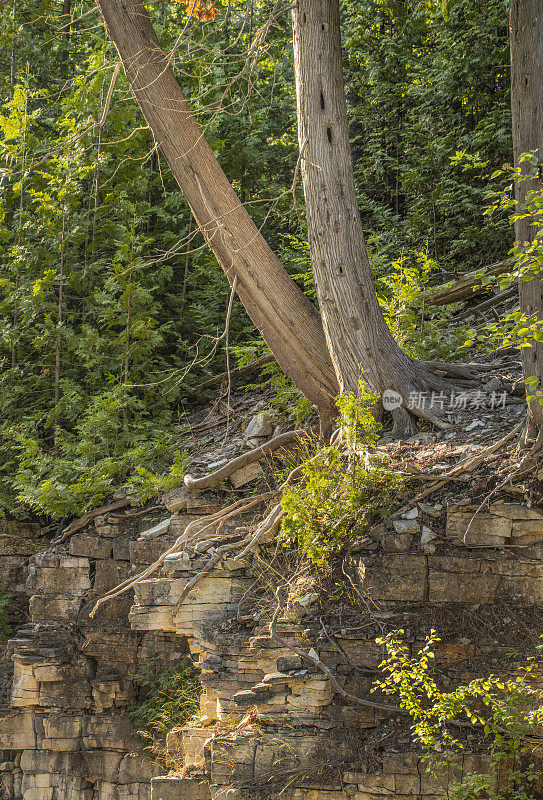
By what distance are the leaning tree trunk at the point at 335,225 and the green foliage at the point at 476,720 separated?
95.8 inches

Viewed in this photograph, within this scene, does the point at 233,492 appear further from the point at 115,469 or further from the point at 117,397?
the point at 117,397

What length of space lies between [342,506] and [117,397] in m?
3.94

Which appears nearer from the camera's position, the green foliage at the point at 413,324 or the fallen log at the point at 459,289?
the green foliage at the point at 413,324

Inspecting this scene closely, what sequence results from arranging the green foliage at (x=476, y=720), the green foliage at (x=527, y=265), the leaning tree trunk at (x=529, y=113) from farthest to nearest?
the leaning tree trunk at (x=529, y=113), the green foliage at (x=476, y=720), the green foliage at (x=527, y=265)

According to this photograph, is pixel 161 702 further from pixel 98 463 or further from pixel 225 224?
Answer: pixel 225 224

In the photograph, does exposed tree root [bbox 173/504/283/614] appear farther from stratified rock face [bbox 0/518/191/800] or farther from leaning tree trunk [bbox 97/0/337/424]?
leaning tree trunk [bbox 97/0/337/424]

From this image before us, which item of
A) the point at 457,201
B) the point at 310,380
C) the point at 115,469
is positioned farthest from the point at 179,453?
the point at 457,201

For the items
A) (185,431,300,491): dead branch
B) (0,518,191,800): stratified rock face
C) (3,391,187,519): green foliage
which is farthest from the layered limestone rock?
(3,391,187,519): green foliage

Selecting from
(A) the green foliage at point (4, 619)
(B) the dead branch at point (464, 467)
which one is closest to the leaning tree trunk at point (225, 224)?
(B) the dead branch at point (464, 467)

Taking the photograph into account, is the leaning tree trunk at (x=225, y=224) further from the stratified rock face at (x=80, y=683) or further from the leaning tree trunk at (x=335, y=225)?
the stratified rock face at (x=80, y=683)

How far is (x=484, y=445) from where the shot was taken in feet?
19.5

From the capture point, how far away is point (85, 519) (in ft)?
26.6

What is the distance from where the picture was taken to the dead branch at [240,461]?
7.40 meters

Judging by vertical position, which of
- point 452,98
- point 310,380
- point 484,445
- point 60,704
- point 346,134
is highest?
point 452,98
